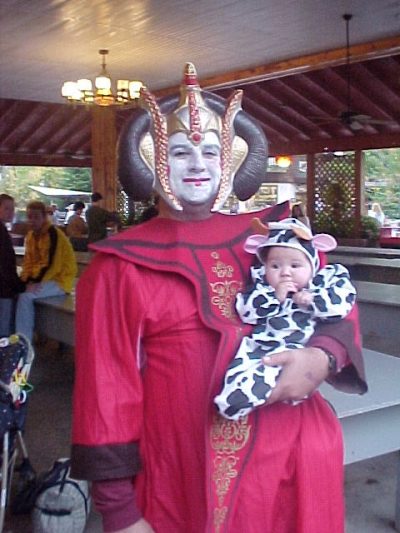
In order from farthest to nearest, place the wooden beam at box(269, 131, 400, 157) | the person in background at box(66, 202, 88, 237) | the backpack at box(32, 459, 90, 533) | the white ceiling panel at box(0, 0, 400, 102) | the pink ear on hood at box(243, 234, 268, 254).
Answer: the wooden beam at box(269, 131, 400, 157), the person in background at box(66, 202, 88, 237), the white ceiling panel at box(0, 0, 400, 102), the backpack at box(32, 459, 90, 533), the pink ear on hood at box(243, 234, 268, 254)

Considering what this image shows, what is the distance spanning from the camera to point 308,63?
722 cm

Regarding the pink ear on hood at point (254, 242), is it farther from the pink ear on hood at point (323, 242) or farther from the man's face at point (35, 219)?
the man's face at point (35, 219)

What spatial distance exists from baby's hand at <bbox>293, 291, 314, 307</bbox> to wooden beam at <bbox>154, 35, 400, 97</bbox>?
501 cm

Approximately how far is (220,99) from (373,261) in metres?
5.51

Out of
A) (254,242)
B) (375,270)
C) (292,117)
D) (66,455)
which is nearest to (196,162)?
(254,242)

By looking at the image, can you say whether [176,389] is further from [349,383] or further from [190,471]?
A: [349,383]

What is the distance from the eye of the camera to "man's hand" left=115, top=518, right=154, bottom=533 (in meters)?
1.20

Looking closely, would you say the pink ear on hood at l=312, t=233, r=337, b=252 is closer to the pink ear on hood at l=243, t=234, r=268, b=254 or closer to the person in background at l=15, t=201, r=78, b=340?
the pink ear on hood at l=243, t=234, r=268, b=254

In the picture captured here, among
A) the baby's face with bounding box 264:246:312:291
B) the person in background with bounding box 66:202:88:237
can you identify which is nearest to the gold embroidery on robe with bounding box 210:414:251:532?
the baby's face with bounding box 264:246:312:291

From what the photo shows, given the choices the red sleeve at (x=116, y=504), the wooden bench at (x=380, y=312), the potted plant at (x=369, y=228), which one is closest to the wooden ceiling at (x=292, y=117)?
the potted plant at (x=369, y=228)

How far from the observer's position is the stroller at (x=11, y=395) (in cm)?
247

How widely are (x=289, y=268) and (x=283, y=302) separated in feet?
0.19

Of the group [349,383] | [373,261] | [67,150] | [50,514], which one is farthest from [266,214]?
[67,150]

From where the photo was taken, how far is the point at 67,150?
1470 cm
